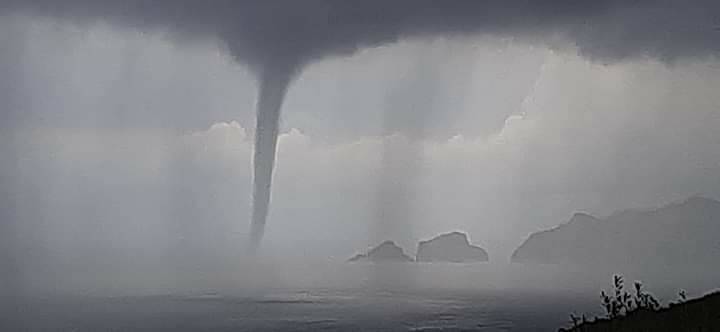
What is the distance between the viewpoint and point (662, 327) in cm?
1352

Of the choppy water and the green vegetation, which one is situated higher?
the choppy water

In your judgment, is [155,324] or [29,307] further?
[29,307]

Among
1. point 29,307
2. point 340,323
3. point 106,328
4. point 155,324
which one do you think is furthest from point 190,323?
point 29,307

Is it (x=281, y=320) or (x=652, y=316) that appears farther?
(x=281, y=320)

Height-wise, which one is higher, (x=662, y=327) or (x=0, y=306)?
(x=0, y=306)

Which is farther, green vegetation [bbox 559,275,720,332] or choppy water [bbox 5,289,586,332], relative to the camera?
choppy water [bbox 5,289,586,332]

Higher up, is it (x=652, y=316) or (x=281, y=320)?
(x=281, y=320)

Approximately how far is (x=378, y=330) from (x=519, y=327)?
18.3m

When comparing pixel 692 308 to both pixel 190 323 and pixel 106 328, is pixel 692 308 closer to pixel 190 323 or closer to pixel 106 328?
pixel 106 328

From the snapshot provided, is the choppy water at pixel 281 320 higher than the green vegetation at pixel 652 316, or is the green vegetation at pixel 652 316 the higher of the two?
the choppy water at pixel 281 320

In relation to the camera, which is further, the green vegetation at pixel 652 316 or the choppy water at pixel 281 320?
the choppy water at pixel 281 320

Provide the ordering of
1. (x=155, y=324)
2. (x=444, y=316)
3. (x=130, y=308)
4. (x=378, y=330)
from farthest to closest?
(x=130, y=308)
(x=444, y=316)
(x=155, y=324)
(x=378, y=330)

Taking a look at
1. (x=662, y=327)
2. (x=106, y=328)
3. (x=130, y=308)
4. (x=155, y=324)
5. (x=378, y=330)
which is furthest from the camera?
(x=130, y=308)

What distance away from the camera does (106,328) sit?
4771 inches
